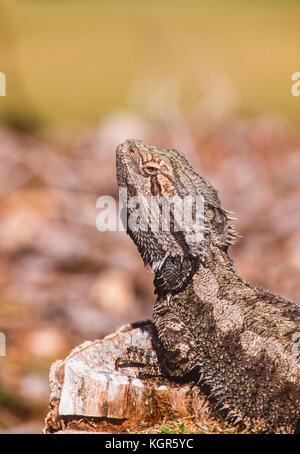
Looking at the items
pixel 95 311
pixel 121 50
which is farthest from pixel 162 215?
pixel 121 50

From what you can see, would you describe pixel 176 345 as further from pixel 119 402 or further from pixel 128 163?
pixel 128 163

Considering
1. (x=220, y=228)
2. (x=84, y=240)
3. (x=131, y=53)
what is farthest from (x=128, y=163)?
(x=131, y=53)

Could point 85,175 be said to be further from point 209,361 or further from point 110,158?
point 209,361

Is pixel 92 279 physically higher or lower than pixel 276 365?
higher

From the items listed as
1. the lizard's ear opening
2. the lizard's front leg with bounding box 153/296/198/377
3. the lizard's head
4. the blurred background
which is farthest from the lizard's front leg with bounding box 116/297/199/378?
the blurred background

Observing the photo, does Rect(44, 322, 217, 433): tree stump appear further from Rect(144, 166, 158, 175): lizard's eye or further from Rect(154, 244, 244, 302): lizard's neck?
Rect(144, 166, 158, 175): lizard's eye

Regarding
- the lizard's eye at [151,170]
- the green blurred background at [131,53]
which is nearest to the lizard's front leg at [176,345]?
the lizard's eye at [151,170]

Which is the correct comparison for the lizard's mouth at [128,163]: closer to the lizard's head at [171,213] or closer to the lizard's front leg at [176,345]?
the lizard's head at [171,213]

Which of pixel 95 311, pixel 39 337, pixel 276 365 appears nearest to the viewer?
pixel 276 365
